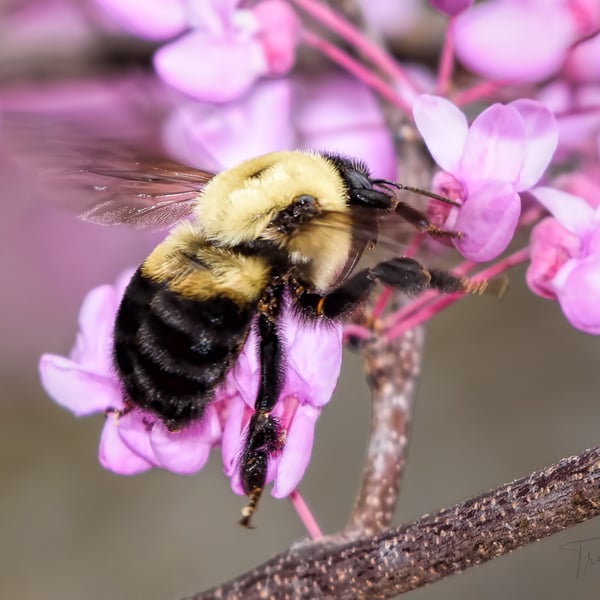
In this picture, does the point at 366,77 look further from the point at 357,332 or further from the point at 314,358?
the point at 314,358

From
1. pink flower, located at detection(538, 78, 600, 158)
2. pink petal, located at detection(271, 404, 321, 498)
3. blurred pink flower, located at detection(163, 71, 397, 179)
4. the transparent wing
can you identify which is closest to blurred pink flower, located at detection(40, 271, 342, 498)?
pink petal, located at detection(271, 404, 321, 498)

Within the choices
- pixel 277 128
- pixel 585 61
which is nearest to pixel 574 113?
pixel 585 61

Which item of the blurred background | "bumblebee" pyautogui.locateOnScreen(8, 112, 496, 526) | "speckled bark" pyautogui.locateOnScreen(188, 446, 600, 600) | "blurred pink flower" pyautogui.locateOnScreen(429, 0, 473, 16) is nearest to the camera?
"speckled bark" pyautogui.locateOnScreen(188, 446, 600, 600)

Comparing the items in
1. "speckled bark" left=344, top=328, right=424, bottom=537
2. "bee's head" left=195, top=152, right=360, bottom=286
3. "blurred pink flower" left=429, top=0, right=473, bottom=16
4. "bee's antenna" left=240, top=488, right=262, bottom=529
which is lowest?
"speckled bark" left=344, top=328, right=424, bottom=537

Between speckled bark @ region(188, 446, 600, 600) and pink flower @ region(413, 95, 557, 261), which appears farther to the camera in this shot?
pink flower @ region(413, 95, 557, 261)

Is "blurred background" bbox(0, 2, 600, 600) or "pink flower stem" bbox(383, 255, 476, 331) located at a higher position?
"pink flower stem" bbox(383, 255, 476, 331)

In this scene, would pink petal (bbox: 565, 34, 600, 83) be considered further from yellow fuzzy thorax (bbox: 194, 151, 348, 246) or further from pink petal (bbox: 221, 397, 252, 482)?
pink petal (bbox: 221, 397, 252, 482)

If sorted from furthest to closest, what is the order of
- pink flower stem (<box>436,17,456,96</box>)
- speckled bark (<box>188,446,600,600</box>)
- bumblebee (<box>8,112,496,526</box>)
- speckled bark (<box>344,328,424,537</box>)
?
pink flower stem (<box>436,17,456,96</box>), speckled bark (<box>344,328,424,537</box>), bumblebee (<box>8,112,496,526</box>), speckled bark (<box>188,446,600,600</box>)
